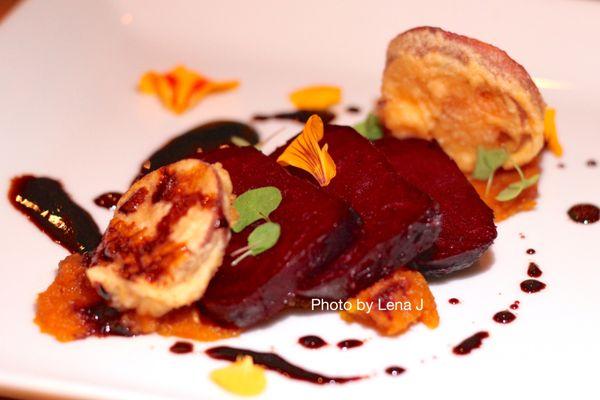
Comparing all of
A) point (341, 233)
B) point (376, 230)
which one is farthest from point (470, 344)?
point (341, 233)

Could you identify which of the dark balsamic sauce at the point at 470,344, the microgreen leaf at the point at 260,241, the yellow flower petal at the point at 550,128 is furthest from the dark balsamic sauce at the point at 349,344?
the yellow flower petal at the point at 550,128

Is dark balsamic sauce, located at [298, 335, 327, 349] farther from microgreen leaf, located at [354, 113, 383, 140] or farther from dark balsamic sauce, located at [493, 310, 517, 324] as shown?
microgreen leaf, located at [354, 113, 383, 140]

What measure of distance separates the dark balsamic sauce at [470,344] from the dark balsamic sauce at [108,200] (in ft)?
5.99

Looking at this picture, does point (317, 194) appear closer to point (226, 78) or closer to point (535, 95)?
point (535, 95)

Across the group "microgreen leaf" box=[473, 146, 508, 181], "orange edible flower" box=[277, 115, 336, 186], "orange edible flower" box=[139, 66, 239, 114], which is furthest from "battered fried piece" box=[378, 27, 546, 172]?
"orange edible flower" box=[139, 66, 239, 114]

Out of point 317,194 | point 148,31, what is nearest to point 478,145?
point 317,194

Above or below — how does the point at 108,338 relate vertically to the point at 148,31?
below

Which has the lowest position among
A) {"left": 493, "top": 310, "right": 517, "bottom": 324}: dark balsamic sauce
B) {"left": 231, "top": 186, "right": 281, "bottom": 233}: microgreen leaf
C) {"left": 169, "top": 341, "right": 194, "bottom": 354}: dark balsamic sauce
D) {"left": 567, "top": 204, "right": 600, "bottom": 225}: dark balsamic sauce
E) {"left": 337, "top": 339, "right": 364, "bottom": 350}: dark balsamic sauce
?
{"left": 493, "top": 310, "right": 517, "bottom": 324}: dark balsamic sauce

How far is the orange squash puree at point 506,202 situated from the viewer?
383cm

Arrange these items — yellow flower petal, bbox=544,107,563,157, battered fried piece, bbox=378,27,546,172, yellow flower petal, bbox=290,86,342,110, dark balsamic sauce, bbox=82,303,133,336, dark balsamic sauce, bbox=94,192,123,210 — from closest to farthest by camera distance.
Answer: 1. dark balsamic sauce, bbox=82,303,133,336
2. battered fried piece, bbox=378,27,546,172
3. dark balsamic sauce, bbox=94,192,123,210
4. yellow flower petal, bbox=544,107,563,157
5. yellow flower petal, bbox=290,86,342,110

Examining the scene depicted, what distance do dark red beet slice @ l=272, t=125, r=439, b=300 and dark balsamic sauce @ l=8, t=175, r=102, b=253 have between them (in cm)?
118

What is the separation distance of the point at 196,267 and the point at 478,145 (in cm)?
178

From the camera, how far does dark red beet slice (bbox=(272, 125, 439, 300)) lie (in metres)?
3.04

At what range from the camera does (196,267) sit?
2.91 metres
